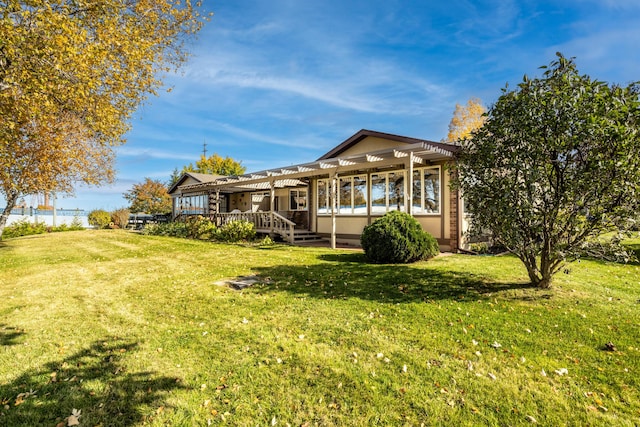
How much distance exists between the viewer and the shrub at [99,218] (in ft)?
94.5

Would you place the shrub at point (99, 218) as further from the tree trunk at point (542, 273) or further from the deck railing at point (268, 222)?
the tree trunk at point (542, 273)

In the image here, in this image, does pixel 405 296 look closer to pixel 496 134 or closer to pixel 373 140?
pixel 496 134

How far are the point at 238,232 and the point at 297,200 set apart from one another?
5.47 metres

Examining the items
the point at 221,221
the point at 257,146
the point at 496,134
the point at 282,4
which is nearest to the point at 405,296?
the point at 496,134

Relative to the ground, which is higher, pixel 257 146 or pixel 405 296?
pixel 257 146

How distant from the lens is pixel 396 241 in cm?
855

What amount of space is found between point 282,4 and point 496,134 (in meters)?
8.23

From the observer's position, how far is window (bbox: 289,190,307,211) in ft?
65.8

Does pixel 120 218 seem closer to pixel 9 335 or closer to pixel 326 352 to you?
pixel 9 335

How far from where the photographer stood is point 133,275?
7883 millimetres

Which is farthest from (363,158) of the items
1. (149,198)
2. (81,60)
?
(149,198)

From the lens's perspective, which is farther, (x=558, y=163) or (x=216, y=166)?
(x=216, y=166)

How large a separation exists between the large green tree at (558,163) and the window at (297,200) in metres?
14.7

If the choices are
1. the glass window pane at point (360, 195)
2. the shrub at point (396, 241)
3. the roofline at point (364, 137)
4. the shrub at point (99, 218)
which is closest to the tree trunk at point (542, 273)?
the shrub at point (396, 241)
